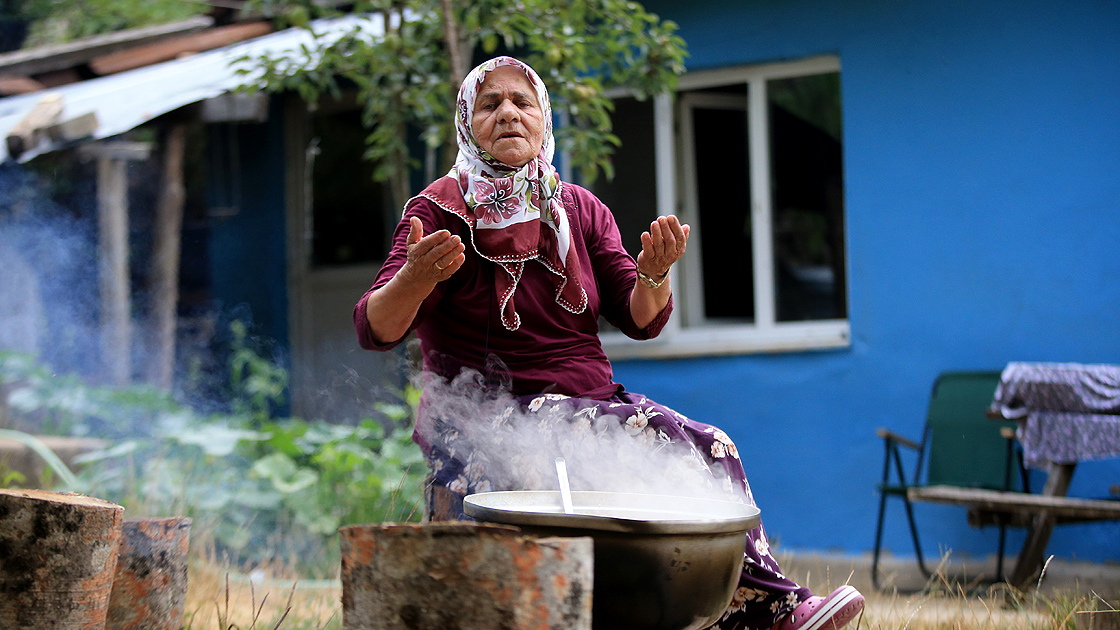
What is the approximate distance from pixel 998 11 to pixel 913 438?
2453 millimetres

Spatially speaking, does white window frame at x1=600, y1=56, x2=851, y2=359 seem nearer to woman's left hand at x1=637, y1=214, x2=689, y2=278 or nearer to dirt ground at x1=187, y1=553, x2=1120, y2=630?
dirt ground at x1=187, y1=553, x2=1120, y2=630

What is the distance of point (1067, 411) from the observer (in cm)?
442

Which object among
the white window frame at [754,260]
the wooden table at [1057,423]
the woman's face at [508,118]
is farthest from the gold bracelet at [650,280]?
the white window frame at [754,260]

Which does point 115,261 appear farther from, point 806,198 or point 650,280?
point 650,280

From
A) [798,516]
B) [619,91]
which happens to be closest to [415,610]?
[798,516]

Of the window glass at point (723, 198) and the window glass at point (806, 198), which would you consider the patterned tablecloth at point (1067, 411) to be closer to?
the window glass at point (806, 198)

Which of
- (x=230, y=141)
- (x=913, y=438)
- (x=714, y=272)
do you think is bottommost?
(x=913, y=438)

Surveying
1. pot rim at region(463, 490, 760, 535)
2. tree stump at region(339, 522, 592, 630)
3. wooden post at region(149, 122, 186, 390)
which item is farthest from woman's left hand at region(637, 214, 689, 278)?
wooden post at region(149, 122, 186, 390)

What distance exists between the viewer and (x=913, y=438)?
18.1 ft

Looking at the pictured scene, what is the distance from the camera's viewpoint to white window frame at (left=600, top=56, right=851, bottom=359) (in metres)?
5.76

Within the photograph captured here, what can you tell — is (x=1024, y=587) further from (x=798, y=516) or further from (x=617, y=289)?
(x=617, y=289)

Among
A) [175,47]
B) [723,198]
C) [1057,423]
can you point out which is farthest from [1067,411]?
[175,47]

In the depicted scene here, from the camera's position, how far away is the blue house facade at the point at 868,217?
5.17 metres

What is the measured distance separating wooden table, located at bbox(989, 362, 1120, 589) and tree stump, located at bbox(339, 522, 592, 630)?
129 inches
